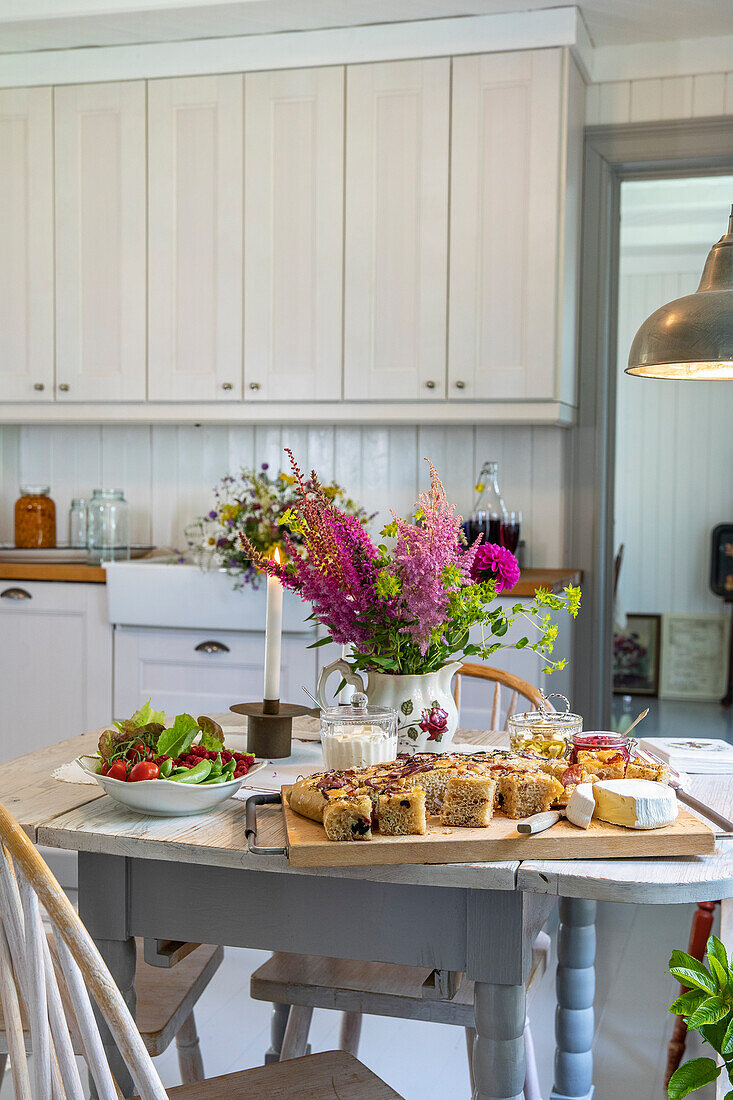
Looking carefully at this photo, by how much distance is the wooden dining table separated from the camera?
1.09 m

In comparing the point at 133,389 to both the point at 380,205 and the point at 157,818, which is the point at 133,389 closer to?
the point at 380,205

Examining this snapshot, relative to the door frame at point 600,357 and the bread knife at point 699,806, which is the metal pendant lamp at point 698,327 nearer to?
the bread knife at point 699,806

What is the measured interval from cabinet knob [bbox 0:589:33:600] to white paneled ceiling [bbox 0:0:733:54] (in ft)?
5.71

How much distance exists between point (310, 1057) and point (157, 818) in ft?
1.20

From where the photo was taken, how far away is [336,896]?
117cm

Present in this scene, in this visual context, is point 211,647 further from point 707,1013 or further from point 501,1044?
point 707,1013

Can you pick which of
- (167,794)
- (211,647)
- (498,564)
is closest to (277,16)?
(211,647)

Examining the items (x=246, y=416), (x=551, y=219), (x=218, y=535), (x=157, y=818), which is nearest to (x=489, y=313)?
(x=551, y=219)

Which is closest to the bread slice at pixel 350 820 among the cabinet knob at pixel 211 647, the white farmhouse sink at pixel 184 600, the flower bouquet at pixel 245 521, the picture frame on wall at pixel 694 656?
the flower bouquet at pixel 245 521

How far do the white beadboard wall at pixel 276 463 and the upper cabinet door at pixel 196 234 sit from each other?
0.38 metres

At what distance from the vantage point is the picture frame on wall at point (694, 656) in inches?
247

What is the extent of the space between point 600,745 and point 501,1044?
38cm

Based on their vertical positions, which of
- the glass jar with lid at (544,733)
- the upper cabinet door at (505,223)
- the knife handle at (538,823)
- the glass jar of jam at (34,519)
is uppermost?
the upper cabinet door at (505,223)

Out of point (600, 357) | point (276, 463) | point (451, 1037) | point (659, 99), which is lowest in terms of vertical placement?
point (451, 1037)
